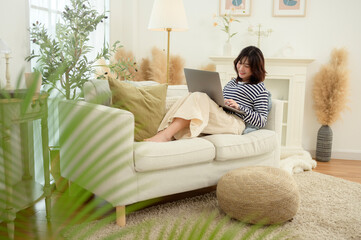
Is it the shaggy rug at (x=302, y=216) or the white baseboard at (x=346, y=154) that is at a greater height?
the shaggy rug at (x=302, y=216)

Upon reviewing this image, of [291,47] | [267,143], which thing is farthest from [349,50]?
[267,143]

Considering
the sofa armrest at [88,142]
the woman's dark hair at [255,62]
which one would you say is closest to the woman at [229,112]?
the woman's dark hair at [255,62]

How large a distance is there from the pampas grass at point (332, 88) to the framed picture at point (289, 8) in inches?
22.9

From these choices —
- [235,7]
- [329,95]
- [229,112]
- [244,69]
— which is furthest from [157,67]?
[329,95]

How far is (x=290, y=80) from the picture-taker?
3.87 m

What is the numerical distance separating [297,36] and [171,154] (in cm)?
260


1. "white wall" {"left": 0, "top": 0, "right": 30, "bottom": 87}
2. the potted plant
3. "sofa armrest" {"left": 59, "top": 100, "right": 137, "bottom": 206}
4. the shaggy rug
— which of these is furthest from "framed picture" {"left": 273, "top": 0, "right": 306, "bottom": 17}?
"sofa armrest" {"left": 59, "top": 100, "right": 137, "bottom": 206}

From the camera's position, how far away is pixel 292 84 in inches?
152

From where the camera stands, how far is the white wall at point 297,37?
153 inches

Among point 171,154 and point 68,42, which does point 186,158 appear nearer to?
point 171,154

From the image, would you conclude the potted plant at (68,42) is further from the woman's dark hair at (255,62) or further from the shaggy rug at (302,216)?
the woman's dark hair at (255,62)

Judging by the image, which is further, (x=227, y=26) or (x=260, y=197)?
(x=227, y=26)

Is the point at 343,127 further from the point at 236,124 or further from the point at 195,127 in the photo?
the point at 195,127

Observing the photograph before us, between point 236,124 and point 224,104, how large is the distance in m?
0.20
